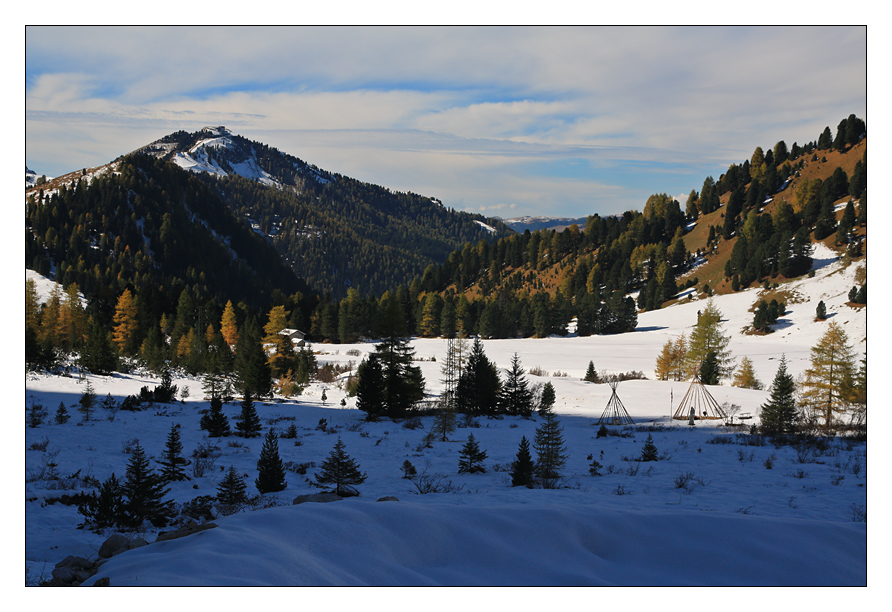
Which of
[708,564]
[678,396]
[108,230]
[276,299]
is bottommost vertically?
[678,396]

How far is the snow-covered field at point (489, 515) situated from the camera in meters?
4.98

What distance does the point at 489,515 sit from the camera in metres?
6.21

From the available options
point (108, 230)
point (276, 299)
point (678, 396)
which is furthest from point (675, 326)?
point (108, 230)

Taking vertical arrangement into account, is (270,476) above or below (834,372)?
below

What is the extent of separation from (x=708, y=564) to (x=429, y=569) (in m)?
3.18

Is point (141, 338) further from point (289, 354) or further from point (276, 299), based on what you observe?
point (276, 299)

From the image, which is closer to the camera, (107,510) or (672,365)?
(107,510)

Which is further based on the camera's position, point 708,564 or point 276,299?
point 276,299

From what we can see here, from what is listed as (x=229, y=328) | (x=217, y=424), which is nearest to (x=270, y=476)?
(x=217, y=424)

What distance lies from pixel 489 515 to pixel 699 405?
27.9 m

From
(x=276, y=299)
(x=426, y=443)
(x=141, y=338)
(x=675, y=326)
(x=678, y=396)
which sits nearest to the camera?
(x=426, y=443)

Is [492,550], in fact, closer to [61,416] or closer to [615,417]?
[61,416]

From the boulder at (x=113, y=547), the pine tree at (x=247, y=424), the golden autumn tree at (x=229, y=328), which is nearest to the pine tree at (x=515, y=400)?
the pine tree at (x=247, y=424)

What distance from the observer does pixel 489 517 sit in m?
6.15
